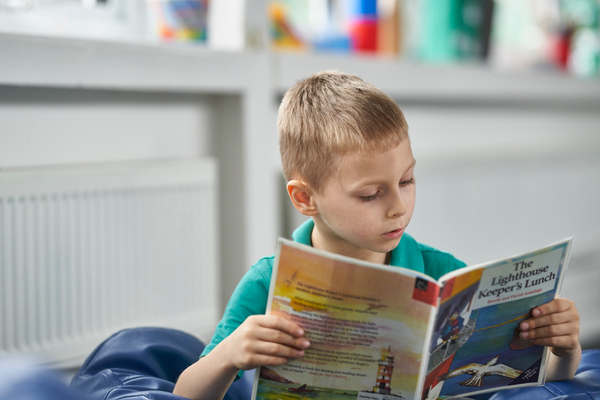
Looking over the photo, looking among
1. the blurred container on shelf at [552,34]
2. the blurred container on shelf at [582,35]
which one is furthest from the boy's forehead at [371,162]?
the blurred container on shelf at [582,35]

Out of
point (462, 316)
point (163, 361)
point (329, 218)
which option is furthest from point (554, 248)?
point (163, 361)

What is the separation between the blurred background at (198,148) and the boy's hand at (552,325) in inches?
35.5

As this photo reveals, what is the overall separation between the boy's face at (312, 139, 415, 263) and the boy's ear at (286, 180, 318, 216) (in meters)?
0.02

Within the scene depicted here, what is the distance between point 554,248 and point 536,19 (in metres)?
2.16

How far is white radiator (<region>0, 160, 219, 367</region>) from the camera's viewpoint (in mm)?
1173

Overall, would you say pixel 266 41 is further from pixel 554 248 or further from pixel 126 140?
pixel 554 248

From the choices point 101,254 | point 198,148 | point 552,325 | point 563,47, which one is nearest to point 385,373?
point 552,325

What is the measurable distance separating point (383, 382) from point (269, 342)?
0.47 ft

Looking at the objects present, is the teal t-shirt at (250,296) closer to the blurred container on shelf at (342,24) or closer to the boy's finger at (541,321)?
the boy's finger at (541,321)

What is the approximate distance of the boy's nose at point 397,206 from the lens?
71cm

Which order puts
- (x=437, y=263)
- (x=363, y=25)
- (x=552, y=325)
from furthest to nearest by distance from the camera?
(x=363, y=25), (x=437, y=263), (x=552, y=325)

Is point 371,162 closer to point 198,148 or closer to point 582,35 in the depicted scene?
point 198,148

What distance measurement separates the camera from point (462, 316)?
676 mm

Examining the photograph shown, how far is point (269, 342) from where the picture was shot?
64 cm
